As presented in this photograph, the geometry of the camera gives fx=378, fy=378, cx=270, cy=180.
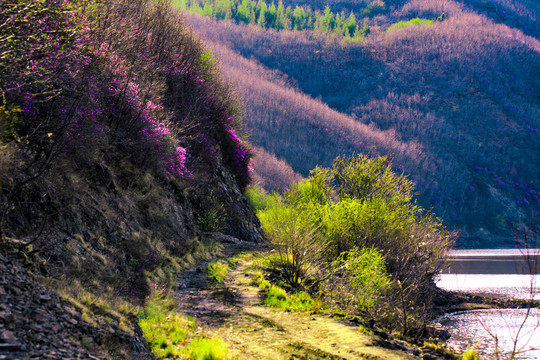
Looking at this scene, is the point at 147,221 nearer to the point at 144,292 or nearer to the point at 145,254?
the point at 145,254

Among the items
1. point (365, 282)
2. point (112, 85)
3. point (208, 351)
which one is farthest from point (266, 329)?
point (112, 85)

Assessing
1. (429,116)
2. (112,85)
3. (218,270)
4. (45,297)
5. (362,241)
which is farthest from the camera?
(429,116)

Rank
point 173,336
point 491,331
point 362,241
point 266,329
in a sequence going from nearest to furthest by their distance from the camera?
point 173,336 < point 266,329 < point 362,241 < point 491,331

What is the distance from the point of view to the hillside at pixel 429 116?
141 meters

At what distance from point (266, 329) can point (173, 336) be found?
10.4ft

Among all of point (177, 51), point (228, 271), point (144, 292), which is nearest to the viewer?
point (144, 292)

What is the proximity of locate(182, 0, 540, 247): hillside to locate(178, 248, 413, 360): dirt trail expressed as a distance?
358 feet

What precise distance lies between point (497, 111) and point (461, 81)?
862 inches

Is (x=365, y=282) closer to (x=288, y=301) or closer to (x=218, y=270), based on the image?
(x=288, y=301)

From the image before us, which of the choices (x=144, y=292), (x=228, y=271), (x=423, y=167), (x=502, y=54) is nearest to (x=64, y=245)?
(x=144, y=292)

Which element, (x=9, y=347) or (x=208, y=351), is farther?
(x=208, y=351)

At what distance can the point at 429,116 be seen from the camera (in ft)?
553

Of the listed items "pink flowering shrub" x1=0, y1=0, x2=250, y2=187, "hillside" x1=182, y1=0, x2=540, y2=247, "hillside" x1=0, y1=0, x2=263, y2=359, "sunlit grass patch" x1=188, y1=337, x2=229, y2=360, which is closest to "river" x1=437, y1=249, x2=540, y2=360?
"sunlit grass patch" x1=188, y1=337, x2=229, y2=360

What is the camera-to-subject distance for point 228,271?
20203mm
